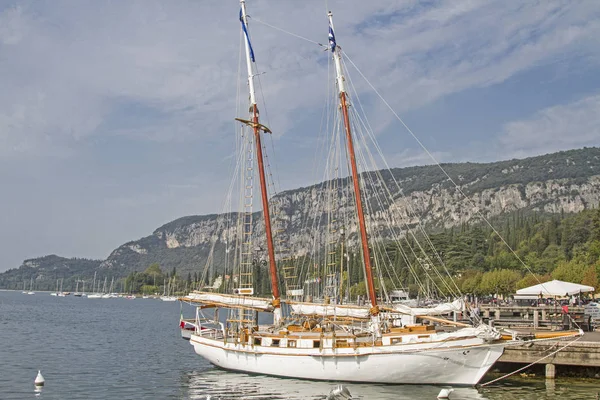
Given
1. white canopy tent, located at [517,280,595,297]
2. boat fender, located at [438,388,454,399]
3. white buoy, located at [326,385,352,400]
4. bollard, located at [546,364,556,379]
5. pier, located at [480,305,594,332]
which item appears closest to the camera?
white buoy, located at [326,385,352,400]

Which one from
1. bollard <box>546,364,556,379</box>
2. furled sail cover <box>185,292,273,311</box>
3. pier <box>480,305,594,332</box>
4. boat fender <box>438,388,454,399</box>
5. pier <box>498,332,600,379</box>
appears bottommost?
boat fender <box>438,388,454,399</box>

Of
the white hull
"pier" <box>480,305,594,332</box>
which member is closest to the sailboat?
the white hull

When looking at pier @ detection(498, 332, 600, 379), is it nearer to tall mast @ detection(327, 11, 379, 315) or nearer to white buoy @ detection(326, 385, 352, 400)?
tall mast @ detection(327, 11, 379, 315)

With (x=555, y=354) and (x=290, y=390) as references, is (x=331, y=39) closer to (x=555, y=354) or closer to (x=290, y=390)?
(x=290, y=390)

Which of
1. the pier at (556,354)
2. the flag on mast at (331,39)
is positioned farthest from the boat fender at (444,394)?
the flag on mast at (331,39)

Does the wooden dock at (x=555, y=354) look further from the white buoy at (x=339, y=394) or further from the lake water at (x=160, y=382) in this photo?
the white buoy at (x=339, y=394)

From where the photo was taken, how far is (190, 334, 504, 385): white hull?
104 feet

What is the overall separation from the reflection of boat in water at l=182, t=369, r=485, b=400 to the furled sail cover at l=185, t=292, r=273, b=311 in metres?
5.39

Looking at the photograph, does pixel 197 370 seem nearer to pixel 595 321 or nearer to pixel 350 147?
pixel 350 147

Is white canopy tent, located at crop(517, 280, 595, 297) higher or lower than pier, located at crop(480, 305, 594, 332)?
higher

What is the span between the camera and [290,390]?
3272 centimetres

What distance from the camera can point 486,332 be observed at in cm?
3134

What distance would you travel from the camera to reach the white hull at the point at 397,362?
1248 inches

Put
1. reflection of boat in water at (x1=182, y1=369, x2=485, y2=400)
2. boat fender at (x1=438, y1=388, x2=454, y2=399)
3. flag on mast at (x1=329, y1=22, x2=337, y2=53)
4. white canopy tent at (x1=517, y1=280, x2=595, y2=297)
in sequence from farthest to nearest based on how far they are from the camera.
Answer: white canopy tent at (x1=517, y1=280, x2=595, y2=297) < flag on mast at (x1=329, y1=22, x2=337, y2=53) < reflection of boat in water at (x1=182, y1=369, x2=485, y2=400) < boat fender at (x1=438, y1=388, x2=454, y2=399)
